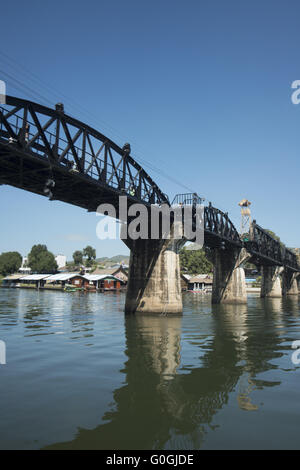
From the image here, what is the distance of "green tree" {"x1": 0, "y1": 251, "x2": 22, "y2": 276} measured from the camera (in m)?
167

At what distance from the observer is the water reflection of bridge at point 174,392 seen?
783cm

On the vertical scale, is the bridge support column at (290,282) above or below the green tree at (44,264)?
below

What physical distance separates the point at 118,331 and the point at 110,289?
7934cm

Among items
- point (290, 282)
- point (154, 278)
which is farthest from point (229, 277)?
point (290, 282)

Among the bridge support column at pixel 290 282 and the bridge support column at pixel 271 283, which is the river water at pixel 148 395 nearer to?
the bridge support column at pixel 271 283

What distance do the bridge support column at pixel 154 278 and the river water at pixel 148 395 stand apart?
716 inches

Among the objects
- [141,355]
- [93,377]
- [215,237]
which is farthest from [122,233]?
[93,377]

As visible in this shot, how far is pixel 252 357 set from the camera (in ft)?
56.3

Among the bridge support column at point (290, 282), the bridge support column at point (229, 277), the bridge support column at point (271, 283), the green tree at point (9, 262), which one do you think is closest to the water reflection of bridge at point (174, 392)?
the bridge support column at point (229, 277)

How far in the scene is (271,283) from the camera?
98562mm

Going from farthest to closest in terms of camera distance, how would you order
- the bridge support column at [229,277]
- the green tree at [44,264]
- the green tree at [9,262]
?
1. the green tree at [9,262]
2. the green tree at [44,264]
3. the bridge support column at [229,277]

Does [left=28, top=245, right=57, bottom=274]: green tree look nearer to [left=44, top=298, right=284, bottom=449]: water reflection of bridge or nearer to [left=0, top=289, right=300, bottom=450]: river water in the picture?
[left=0, top=289, right=300, bottom=450]: river water

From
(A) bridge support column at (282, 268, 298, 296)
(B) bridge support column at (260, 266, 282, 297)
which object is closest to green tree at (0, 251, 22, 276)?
(B) bridge support column at (260, 266, 282, 297)

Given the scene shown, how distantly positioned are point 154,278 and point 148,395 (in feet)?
96.9
